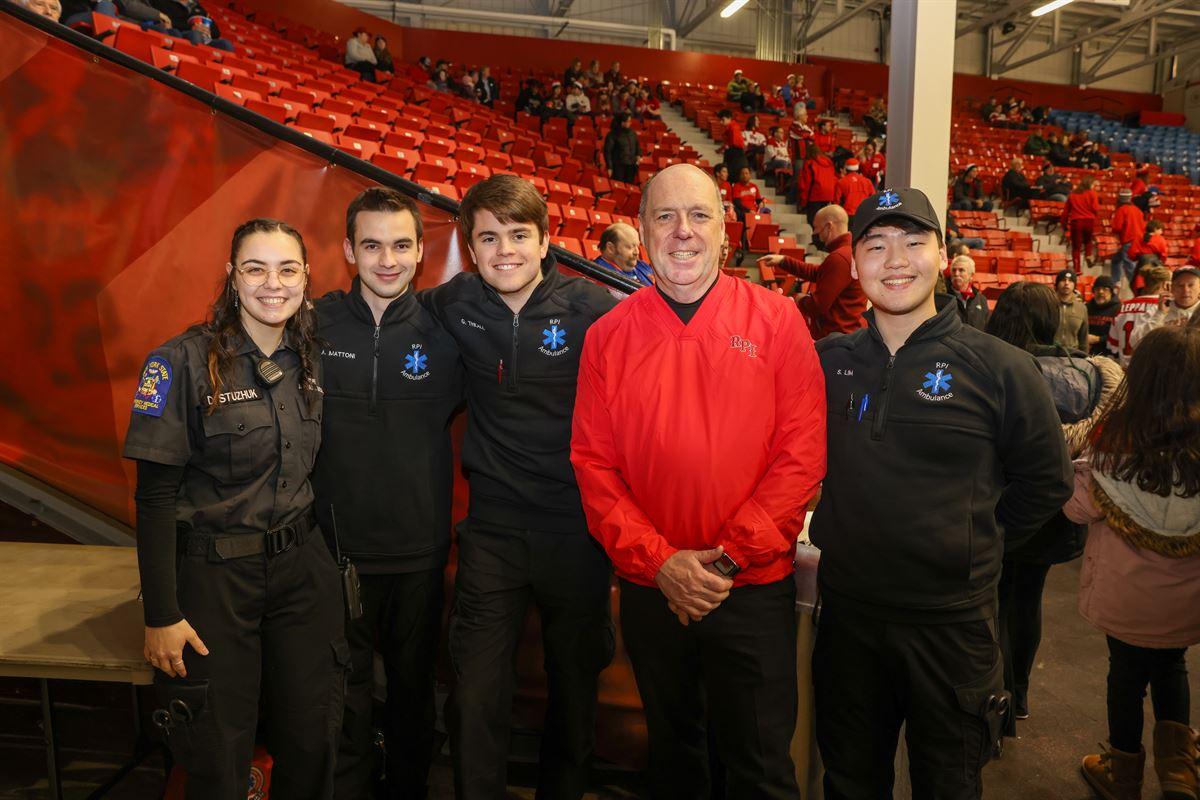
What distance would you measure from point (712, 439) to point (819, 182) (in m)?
9.87

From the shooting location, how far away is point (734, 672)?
1.76m

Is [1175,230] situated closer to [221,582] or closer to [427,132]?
[427,132]

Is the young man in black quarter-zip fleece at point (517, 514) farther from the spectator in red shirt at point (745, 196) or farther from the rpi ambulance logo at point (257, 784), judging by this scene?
the spectator in red shirt at point (745, 196)

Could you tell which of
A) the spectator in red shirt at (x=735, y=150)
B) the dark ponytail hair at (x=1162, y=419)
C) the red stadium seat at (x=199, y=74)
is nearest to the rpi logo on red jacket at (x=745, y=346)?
the dark ponytail hair at (x=1162, y=419)

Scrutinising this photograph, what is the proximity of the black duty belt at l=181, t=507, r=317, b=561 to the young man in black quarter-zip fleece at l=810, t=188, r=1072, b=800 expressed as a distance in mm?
1296

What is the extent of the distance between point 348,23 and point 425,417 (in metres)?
16.7

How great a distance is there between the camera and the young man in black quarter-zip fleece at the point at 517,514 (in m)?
1.99

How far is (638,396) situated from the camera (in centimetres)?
179

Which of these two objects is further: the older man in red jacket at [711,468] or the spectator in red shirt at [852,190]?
the spectator in red shirt at [852,190]

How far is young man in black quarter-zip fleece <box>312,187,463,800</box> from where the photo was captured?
2.06 m

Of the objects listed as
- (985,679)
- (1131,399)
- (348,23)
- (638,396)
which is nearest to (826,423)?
(638,396)

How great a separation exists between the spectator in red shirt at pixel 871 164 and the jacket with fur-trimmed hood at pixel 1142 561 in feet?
37.1

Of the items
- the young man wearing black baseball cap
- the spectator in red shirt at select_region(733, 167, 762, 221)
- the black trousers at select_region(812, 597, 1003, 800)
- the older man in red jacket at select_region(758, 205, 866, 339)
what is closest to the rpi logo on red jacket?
the black trousers at select_region(812, 597, 1003, 800)

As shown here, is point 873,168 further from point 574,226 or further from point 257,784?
point 257,784
